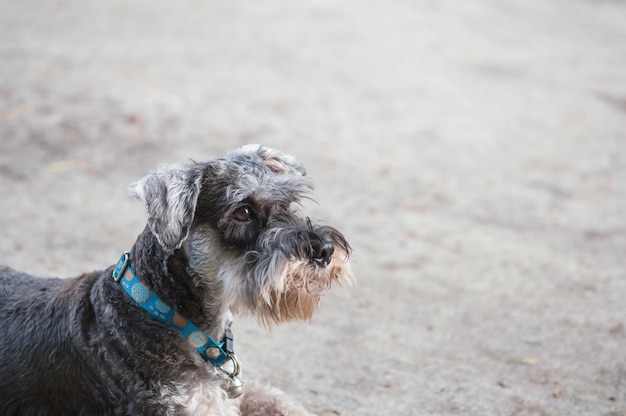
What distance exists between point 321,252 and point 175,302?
2.61ft

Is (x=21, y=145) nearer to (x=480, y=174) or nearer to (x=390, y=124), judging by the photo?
(x=390, y=124)

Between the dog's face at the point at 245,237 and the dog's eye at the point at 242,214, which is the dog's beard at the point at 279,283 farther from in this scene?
the dog's eye at the point at 242,214

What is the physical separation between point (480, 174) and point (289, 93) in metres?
3.12

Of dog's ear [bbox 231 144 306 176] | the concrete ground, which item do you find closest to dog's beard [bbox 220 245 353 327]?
dog's ear [bbox 231 144 306 176]

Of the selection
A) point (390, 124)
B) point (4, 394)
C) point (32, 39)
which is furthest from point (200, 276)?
point (32, 39)

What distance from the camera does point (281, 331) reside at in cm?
596

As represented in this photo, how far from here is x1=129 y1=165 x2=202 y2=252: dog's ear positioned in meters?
3.80

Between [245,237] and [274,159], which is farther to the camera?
[274,159]

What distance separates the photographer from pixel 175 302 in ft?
13.1

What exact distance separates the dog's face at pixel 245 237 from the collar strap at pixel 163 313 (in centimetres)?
19

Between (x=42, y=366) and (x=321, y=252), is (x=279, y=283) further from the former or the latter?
(x=42, y=366)

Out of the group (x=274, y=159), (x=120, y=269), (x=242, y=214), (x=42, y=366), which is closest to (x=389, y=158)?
(x=274, y=159)

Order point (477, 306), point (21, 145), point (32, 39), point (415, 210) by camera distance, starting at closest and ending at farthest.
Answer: point (477, 306) < point (415, 210) < point (21, 145) < point (32, 39)

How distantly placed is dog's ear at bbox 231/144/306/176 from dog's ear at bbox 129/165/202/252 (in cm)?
52
